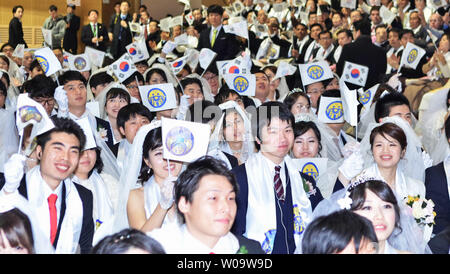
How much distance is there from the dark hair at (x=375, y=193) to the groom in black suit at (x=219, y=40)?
6.53 meters

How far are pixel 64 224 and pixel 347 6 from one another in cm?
1050

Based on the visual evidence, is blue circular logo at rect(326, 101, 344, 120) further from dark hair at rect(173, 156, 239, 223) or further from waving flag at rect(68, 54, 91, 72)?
waving flag at rect(68, 54, 91, 72)

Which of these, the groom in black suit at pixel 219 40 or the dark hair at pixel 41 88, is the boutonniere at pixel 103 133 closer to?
the dark hair at pixel 41 88

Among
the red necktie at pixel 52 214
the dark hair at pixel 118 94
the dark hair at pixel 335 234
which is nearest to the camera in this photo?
the dark hair at pixel 335 234

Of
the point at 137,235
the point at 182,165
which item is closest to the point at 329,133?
the point at 182,165

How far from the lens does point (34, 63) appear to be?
29.1 ft

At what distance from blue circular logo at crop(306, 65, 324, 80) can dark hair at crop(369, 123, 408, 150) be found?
2.72 metres

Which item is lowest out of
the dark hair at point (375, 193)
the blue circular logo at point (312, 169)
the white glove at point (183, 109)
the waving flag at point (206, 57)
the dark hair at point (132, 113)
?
the dark hair at point (375, 193)

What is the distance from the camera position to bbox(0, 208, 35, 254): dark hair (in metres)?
2.89

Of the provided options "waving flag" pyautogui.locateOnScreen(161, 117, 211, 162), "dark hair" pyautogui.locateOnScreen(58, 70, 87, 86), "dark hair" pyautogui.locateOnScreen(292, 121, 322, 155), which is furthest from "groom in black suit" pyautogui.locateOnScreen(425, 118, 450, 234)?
"dark hair" pyautogui.locateOnScreen(58, 70, 87, 86)

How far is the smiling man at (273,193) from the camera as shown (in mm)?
3941

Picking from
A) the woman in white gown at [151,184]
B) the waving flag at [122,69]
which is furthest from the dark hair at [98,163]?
the waving flag at [122,69]

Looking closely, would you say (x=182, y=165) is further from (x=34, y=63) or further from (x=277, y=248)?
(x=34, y=63)

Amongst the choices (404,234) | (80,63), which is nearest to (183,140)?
(404,234)
